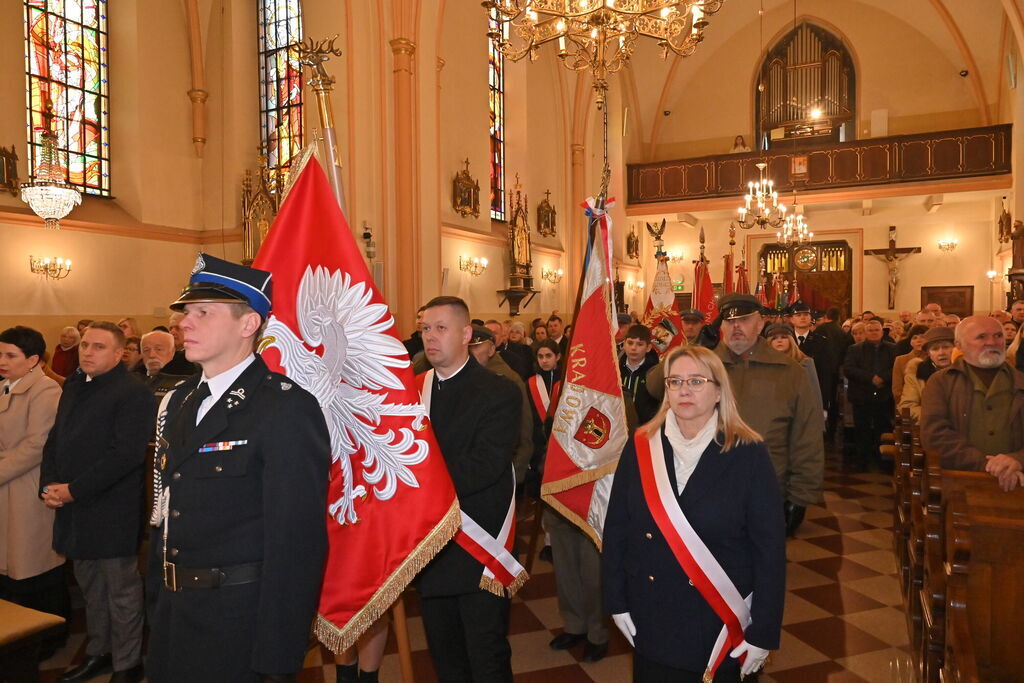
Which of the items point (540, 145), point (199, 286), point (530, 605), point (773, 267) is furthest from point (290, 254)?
point (773, 267)

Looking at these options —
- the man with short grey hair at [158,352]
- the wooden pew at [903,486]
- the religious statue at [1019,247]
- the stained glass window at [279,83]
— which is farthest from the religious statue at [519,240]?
the wooden pew at [903,486]

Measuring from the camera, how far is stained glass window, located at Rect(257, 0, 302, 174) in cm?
1362

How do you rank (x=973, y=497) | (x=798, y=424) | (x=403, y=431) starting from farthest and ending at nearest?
(x=798, y=424) < (x=973, y=497) < (x=403, y=431)

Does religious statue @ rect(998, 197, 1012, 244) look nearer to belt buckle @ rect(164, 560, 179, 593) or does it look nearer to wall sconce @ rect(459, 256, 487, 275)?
wall sconce @ rect(459, 256, 487, 275)

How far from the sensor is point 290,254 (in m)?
2.78

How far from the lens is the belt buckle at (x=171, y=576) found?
2.02 meters

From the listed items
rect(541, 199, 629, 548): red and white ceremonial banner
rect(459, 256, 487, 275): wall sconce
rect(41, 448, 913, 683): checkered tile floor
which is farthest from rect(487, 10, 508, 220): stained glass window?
rect(541, 199, 629, 548): red and white ceremonial banner

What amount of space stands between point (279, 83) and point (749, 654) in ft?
45.9

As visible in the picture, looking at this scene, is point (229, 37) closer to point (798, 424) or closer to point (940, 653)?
point (798, 424)

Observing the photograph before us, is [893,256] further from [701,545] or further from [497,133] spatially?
[701,545]

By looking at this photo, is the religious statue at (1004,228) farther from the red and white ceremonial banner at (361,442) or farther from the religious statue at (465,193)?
the red and white ceremonial banner at (361,442)

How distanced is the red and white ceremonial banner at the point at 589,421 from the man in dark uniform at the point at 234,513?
1985 millimetres

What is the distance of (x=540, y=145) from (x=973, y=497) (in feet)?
50.5

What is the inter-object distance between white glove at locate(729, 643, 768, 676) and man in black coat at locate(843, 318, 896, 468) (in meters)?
6.99
